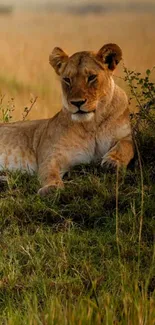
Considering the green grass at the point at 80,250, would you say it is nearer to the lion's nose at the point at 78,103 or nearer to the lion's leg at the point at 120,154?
the lion's leg at the point at 120,154

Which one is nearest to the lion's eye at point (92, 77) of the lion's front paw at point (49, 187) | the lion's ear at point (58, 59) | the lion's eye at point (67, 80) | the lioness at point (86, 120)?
the lioness at point (86, 120)

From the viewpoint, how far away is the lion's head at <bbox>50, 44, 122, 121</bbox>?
4840mm

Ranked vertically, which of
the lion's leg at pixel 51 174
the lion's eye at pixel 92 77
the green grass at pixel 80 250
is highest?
the lion's eye at pixel 92 77

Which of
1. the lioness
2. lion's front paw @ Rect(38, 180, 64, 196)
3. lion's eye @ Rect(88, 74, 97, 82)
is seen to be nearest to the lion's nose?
the lioness

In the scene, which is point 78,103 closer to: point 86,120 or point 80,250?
point 86,120

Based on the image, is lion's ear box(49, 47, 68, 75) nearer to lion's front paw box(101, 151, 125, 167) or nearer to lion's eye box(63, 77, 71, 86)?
lion's eye box(63, 77, 71, 86)

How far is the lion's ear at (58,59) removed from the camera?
204 inches

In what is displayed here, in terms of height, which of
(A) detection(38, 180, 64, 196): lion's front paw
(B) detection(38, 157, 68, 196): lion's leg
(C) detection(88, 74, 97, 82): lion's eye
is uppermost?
(C) detection(88, 74, 97, 82): lion's eye

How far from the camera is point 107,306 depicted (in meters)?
2.68

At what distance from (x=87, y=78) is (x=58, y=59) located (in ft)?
1.17

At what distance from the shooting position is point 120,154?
4926mm

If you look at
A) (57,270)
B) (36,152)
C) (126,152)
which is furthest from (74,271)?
(36,152)

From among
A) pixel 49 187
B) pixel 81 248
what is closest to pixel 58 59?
pixel 49 187

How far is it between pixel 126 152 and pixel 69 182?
0.45 metres
